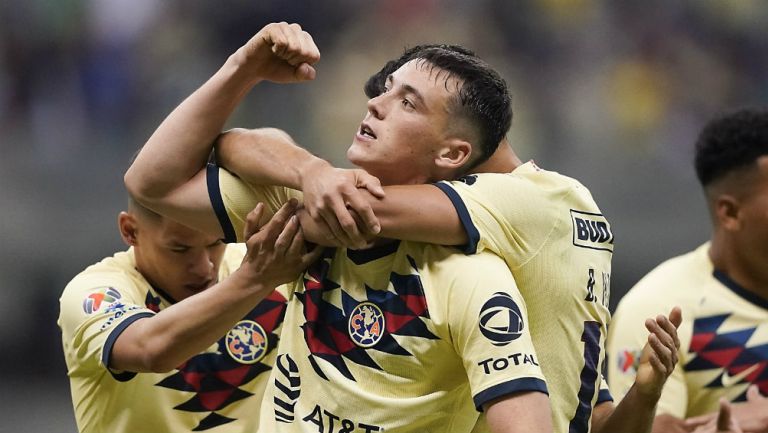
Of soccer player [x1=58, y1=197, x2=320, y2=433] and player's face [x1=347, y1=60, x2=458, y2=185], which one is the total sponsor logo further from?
soccer player [x1=58, y1=197, x2=320, y2=433]

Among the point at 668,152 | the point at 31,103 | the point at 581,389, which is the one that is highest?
the point at 31,103

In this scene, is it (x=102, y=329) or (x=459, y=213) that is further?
(x=102, y=329)

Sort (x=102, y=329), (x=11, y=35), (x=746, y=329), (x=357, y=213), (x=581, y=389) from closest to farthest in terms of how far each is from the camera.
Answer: (x=357, y=213), (x=581, y=389), (x=102, y=329), (x=746, y=329), (x=11, y=35)

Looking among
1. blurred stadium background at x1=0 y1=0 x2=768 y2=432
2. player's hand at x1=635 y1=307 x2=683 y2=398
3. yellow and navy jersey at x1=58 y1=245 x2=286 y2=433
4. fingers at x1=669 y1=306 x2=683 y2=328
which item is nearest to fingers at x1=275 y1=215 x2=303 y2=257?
yellow and navy jersey at x1=58 y1=245 x2=286 y2=433

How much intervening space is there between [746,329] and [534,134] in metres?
4.00

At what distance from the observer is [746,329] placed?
200 inches

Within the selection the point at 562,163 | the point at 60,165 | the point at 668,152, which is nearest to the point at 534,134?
the point at 562,163

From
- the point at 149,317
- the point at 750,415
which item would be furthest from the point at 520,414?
the point at 750,415

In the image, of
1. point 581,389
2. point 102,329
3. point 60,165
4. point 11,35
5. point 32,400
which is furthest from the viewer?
point 11,35

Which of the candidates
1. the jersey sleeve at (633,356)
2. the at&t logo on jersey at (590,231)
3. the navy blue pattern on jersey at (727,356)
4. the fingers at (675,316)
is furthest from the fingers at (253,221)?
the navy blue pattern on jersey at (727,356)

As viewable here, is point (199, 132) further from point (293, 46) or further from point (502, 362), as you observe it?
point (502, 362)

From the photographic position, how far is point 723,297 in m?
5.12

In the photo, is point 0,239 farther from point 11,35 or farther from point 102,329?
point 102,329

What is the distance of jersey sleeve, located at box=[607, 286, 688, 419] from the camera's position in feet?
15.8
